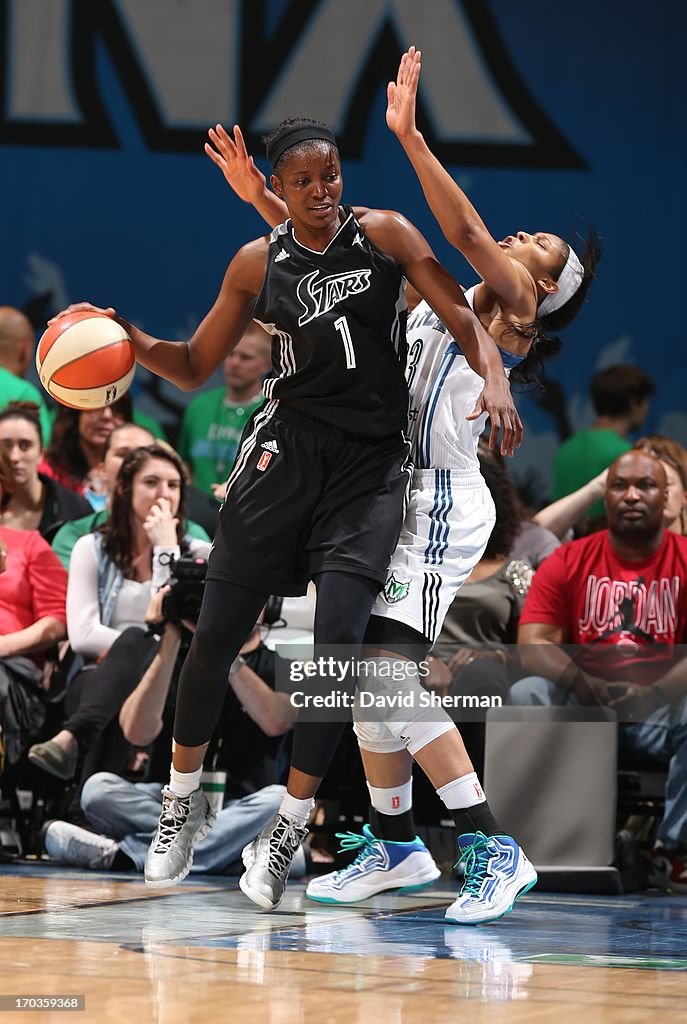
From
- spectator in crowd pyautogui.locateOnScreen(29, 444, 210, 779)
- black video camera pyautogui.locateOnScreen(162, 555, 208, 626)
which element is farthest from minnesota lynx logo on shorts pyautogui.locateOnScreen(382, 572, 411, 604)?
spectator in crowd pyautogui.locateOnScreen(29, 444, 210, 779)

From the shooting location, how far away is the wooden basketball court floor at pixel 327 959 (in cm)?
228

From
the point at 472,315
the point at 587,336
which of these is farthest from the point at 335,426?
the point at 587,336

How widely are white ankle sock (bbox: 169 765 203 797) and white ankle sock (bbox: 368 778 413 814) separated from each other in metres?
0.54

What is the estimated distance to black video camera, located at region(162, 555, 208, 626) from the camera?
432 centimetres

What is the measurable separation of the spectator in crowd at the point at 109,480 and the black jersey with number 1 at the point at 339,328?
2032 mm

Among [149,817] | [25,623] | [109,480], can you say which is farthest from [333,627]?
[109,480]

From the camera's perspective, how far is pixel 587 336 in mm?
7828

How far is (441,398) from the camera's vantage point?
12.1 feet

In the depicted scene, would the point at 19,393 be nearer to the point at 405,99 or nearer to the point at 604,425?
the point at 604,425

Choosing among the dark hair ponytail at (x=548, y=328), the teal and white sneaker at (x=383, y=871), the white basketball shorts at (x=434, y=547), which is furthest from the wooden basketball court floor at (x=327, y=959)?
the dark hair ponytail at (x=548, y=328)

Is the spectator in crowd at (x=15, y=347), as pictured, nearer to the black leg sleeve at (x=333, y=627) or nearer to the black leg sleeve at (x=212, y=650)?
the black leg sleeve at (x=212, y=650)

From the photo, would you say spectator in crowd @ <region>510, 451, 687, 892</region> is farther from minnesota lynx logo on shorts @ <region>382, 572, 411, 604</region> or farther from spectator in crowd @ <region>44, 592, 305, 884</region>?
minnesota lynx logo on shorts @ <region>382, 572, 411, 604</region>

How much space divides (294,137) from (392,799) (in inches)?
67.4

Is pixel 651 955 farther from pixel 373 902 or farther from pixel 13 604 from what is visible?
pixel 13 604
